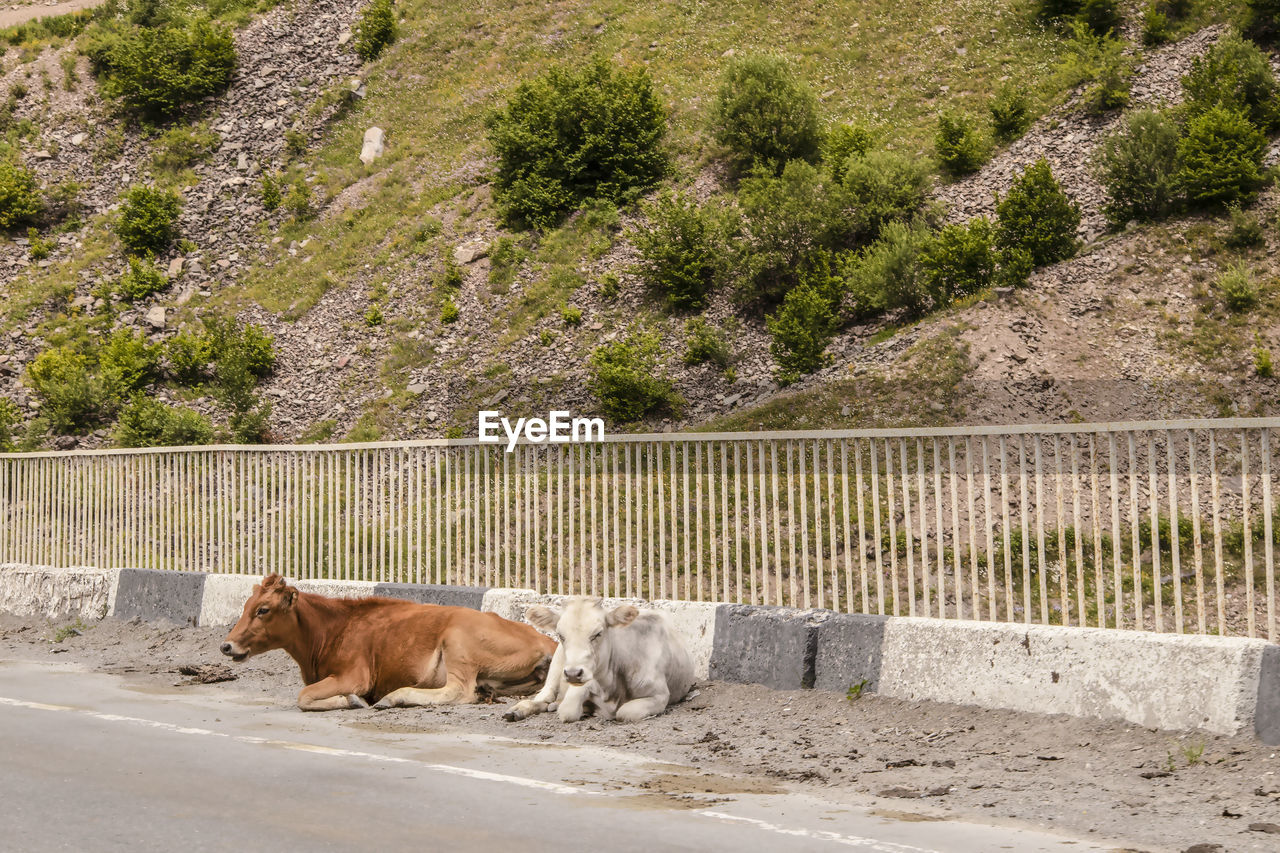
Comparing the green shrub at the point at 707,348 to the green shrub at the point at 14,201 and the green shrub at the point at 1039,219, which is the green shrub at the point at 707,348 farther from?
the green shrub at the point at 14,201

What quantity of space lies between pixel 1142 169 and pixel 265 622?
68.9ft

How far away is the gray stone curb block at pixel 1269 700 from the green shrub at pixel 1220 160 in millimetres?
20026

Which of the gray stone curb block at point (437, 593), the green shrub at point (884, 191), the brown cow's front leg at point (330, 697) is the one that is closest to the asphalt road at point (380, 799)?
the brown cow's front leg at point (330, 697)

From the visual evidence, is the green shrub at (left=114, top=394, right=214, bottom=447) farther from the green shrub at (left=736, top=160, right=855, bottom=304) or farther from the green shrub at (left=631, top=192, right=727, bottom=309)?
the green shrub at (left=736, top=160, right=855, bottom=304)

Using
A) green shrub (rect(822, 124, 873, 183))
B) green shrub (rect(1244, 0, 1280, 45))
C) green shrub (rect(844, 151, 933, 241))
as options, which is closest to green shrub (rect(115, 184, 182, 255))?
green shrub (rect(822, 124, 873, 183))

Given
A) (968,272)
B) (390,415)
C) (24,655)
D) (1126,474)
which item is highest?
(968,272)

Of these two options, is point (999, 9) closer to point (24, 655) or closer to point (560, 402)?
point (560, 402)

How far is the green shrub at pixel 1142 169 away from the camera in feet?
77.6

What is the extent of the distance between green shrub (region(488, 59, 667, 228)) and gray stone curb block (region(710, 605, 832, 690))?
81.8ft

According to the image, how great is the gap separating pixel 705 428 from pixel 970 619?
1500cm

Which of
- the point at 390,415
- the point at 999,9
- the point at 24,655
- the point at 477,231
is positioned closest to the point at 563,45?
the point at 477,231

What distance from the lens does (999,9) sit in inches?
1393

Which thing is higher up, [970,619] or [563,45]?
[563,45]

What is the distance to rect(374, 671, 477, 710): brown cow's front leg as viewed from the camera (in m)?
9.18
